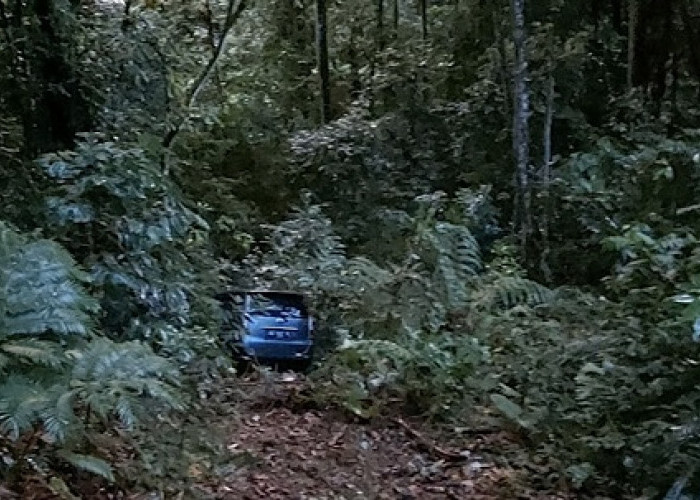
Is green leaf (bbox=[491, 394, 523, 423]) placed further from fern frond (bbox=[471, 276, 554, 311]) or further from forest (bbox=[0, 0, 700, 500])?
fern frond (bbox=[471, 276, 554, 311])

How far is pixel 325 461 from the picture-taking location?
4.79 m

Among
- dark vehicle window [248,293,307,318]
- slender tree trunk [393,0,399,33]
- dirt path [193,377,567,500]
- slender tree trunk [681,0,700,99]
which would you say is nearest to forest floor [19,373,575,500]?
dirt path [193,377,567,500]

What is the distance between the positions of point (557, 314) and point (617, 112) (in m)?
4.02

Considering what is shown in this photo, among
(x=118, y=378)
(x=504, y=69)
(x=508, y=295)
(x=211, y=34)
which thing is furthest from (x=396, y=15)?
(x=118, y=378)

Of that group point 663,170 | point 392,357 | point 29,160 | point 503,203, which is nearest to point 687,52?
point 503,203

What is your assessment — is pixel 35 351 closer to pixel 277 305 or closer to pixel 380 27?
pixel 277 305

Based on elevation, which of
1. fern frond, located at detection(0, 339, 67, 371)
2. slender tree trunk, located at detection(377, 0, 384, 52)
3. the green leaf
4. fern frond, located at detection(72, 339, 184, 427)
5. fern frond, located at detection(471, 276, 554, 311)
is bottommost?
the green leaf

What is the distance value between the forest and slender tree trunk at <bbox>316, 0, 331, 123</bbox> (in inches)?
1.5

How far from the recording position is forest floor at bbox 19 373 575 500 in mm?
4219

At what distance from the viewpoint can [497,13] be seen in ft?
33.1

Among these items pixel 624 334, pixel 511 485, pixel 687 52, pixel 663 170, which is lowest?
pixel 511 485

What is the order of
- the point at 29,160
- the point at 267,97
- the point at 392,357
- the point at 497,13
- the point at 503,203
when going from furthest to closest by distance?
1. the point at 267,97
2. the point at 497,13
3. the point at 503,203
4. the point at 29,160
5. the point at 392,357

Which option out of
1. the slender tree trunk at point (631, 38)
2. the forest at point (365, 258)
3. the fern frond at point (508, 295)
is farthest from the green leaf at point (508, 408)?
the slender tree trunk at point (631, 38)

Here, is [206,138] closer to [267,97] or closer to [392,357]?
[267,97]
